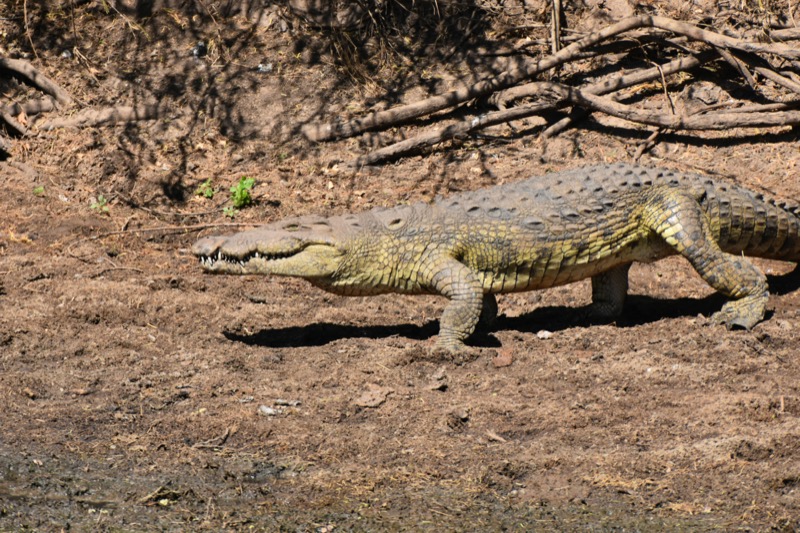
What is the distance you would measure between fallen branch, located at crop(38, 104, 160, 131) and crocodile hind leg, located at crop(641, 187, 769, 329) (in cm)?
572

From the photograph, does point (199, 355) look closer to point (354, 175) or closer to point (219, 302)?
point (219, 302)

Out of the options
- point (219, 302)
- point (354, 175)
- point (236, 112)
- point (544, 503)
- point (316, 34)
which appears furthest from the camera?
point (316, 34)

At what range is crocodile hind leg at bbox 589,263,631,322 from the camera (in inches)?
272

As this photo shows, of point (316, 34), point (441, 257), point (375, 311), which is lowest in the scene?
point (375, 311)

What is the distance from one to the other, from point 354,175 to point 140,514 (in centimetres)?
538

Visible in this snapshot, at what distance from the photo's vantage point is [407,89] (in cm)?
1041

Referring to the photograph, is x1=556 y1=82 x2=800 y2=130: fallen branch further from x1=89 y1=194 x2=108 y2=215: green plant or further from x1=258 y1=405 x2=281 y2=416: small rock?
x1=258 y1=405 x2=281 y2=416: small rock

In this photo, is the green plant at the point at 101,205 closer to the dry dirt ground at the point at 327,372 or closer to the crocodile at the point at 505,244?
the dry dirt ground at the point at 327,372

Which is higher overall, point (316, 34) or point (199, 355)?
point (316, 34)

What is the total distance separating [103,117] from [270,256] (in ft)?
14.5

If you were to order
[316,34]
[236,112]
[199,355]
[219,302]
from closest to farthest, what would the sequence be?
[199,355], [219,302], [236,112], [316,34]

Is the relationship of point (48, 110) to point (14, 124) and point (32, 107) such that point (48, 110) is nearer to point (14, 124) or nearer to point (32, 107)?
point (32, 107)

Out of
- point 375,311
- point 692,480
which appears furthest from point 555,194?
point 692,480

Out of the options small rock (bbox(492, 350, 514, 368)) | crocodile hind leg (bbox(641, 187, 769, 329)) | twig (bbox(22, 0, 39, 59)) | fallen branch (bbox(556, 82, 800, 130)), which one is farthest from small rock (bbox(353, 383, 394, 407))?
twig (bbox(22, 0, 39, 59))
